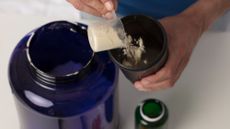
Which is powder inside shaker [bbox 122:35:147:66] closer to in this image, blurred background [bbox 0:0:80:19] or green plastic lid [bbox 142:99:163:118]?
green plastic lid [bbox 142:99:163:118]

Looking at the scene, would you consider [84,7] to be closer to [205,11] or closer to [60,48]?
[60,48]

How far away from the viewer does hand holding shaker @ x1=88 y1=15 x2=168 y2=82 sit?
0.61 metres

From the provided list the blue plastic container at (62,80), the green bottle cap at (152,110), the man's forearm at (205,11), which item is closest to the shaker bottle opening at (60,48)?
the blue plastic container at (62,80)

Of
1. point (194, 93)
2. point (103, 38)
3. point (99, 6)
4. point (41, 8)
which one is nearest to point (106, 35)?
point (103, 38)

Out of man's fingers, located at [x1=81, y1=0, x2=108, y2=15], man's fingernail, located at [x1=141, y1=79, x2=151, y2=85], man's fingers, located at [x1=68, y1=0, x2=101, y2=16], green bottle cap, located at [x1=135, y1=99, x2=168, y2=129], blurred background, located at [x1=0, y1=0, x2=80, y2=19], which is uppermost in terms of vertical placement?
man's fingers, located at [x1=81, y1=0, x2=108, y2=15]

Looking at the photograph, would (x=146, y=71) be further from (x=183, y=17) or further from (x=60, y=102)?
(x=183, y=17)

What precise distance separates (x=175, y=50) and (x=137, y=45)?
0.13m

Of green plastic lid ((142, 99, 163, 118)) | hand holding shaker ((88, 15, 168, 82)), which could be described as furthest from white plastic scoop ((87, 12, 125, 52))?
green plastic lid ((142, 99, 163, 118))

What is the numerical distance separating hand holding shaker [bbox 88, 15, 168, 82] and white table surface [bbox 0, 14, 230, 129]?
174 millimetres

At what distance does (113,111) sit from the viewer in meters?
0.73

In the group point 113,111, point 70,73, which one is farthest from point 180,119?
point 70,73

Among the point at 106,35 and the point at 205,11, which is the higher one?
the point at 106,35

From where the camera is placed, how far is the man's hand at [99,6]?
2.29ft

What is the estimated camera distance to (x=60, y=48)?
2.26 feet
